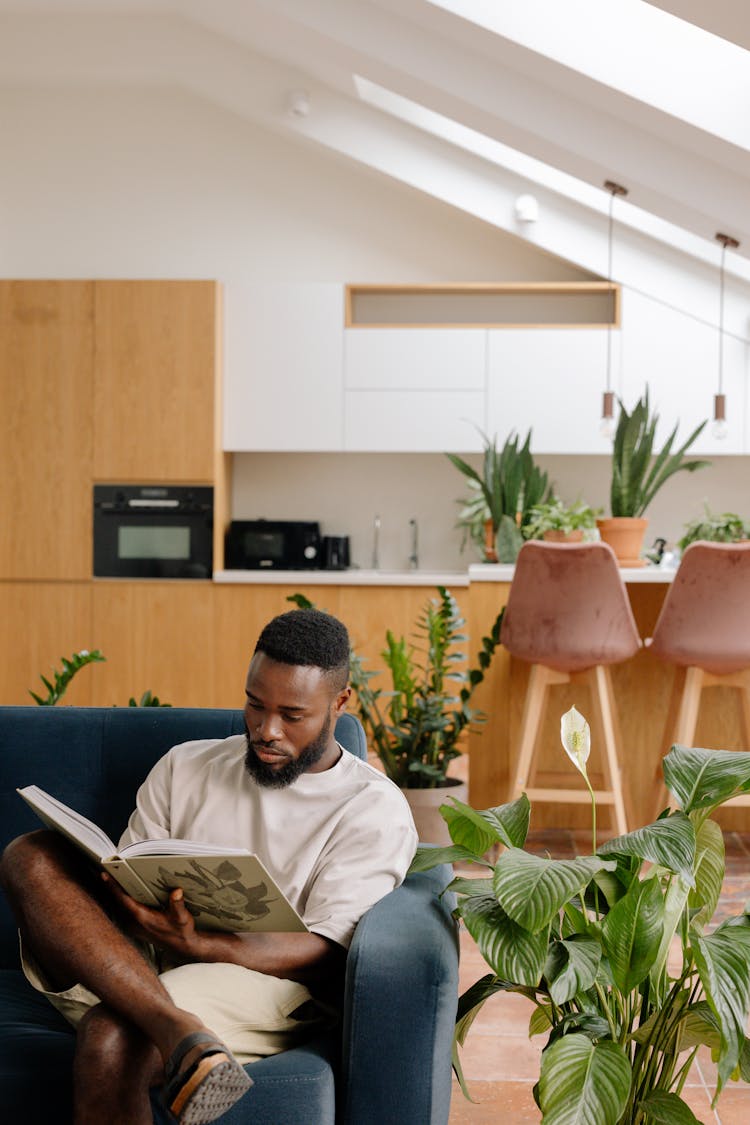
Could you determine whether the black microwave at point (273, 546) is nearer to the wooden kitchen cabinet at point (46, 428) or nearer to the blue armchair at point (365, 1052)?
the wooden kitchen cabinet at point (46, 428)

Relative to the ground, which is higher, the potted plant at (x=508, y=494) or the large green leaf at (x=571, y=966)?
the potted plant at (x=508, y=494)

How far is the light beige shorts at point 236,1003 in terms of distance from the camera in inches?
66.7

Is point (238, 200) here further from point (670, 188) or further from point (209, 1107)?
point (209, 1107)

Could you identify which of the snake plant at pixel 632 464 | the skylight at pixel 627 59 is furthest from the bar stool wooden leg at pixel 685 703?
the skylight at pixel 627 59

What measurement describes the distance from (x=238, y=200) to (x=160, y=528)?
183 cm

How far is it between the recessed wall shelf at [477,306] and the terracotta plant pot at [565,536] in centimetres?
201

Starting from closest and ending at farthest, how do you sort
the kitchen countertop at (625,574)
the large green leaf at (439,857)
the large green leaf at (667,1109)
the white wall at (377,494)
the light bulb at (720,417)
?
the large green leaf at (667,1109) < the large green leaf at (439,857) < the kitchen countertop at (625,574) < the light bulb at (720,417) < the white wall at (377,494)

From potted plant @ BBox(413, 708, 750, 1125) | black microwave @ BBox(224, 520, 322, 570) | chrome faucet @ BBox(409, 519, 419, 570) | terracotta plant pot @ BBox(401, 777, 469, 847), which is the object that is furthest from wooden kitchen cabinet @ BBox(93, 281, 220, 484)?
potted plant @ BBox(413, 708, 750, 1125)

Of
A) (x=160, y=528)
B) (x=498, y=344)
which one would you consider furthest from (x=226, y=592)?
(x=498, y=344)

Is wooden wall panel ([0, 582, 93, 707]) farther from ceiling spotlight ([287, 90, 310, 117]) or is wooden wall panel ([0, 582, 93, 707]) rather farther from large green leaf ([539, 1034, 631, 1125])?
large green leaf ([539, 1034, 631, 1125])

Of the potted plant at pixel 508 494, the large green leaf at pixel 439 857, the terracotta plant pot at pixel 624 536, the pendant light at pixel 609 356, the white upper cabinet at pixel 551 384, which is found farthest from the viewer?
the white upper cabinet at pixel 551 384

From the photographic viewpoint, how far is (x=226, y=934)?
69.7 inches

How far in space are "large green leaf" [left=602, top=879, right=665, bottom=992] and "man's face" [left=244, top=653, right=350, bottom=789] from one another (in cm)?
52

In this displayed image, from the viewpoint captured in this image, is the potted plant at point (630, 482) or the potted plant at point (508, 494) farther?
the potted plant at point (508, 494)
